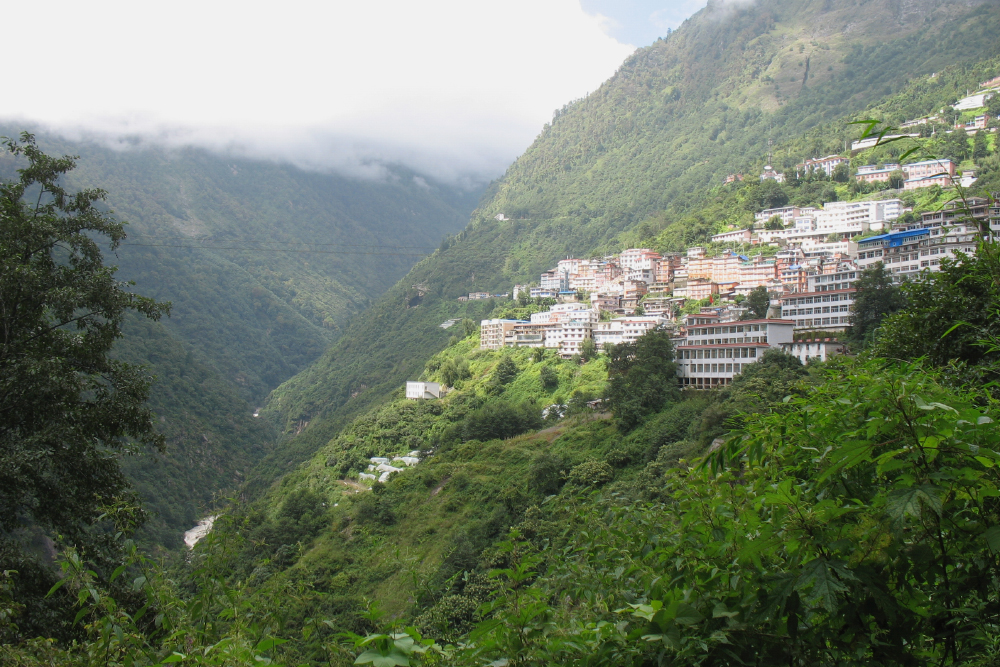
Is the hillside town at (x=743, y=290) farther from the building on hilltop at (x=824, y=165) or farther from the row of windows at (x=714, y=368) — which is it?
the building on hilltop at (x=824, y=165)

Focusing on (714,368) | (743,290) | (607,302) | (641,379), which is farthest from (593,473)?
(607,302)

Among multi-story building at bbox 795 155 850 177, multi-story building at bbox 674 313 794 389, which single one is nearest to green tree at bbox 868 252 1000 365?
multi-story building at bbox 674 313 794 389

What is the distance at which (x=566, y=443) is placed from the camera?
26.1m

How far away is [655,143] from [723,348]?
94.6 m

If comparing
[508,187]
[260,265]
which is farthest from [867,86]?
[260,265]

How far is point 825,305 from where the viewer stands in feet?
97.6

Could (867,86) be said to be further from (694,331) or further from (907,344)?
(907,344)

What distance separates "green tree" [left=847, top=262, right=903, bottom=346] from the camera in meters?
23.9

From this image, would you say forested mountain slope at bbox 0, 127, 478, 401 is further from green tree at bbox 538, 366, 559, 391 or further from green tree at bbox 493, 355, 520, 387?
green tree at bbox 538, 366, 559, 391

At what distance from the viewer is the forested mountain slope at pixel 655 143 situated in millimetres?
71938

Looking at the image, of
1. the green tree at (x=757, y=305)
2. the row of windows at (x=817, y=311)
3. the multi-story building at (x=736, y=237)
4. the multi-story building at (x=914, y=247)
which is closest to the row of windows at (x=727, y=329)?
the green tree at (x=757, y=305)

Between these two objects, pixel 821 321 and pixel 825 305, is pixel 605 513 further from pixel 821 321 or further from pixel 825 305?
pixel 825 305

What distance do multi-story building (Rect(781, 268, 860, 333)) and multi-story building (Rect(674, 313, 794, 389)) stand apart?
2.68 metres

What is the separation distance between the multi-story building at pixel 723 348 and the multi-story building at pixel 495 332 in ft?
65.2
